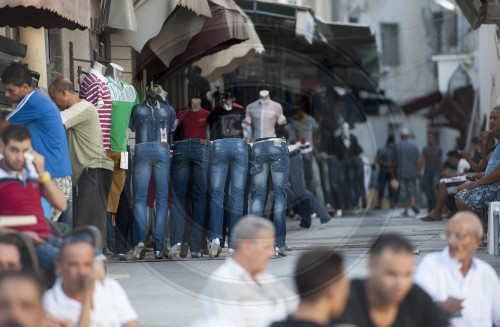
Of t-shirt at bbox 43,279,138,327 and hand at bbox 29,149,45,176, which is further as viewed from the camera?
hand at bbox 29,149,45,176

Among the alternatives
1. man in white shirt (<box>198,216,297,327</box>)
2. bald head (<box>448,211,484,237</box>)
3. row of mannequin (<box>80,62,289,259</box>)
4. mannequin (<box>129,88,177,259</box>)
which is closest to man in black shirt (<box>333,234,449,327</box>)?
man in white shirt (<box>198,216,297,327</box>)

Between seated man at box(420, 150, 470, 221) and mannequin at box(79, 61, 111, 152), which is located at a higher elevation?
mannequin at box(79, 61, 111, 152)

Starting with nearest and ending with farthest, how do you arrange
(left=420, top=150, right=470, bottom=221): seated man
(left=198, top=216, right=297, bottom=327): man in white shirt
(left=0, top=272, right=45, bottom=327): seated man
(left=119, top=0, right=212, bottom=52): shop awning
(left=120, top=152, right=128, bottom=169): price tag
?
(left=0, top=272, right=45, bottom=327): seated man, (left=198, top=216, right=297, bottom=327): man in white shirt, (left=120, top=152, right=128, bottom=169): price tag, (left=119, top=0, right=212, bottom=52): shop awning, (left=420, top=150, right=470, bottom=221): seated man

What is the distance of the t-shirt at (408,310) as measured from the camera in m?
6.00

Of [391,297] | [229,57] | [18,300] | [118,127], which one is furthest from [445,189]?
[18,300]

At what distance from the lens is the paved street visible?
8891 mm

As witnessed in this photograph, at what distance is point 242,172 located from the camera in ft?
43.0

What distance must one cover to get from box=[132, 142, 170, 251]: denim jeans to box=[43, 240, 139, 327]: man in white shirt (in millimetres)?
6201

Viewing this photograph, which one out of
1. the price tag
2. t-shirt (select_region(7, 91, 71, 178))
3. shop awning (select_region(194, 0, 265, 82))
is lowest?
the price tag

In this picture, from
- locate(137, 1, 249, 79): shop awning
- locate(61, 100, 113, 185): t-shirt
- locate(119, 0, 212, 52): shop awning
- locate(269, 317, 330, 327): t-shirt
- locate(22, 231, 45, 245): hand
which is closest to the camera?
locate(269, 317, 330, 327): t-shirt

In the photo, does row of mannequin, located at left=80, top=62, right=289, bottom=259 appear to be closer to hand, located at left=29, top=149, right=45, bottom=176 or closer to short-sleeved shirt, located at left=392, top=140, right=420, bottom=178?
hand, located at left=29, top=149, right=45, bottom=176

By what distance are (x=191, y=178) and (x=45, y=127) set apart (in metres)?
4.07

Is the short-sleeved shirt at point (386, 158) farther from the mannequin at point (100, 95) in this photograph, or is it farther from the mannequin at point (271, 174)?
the mannequin at point (100, 95)

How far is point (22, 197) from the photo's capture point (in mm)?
7484
